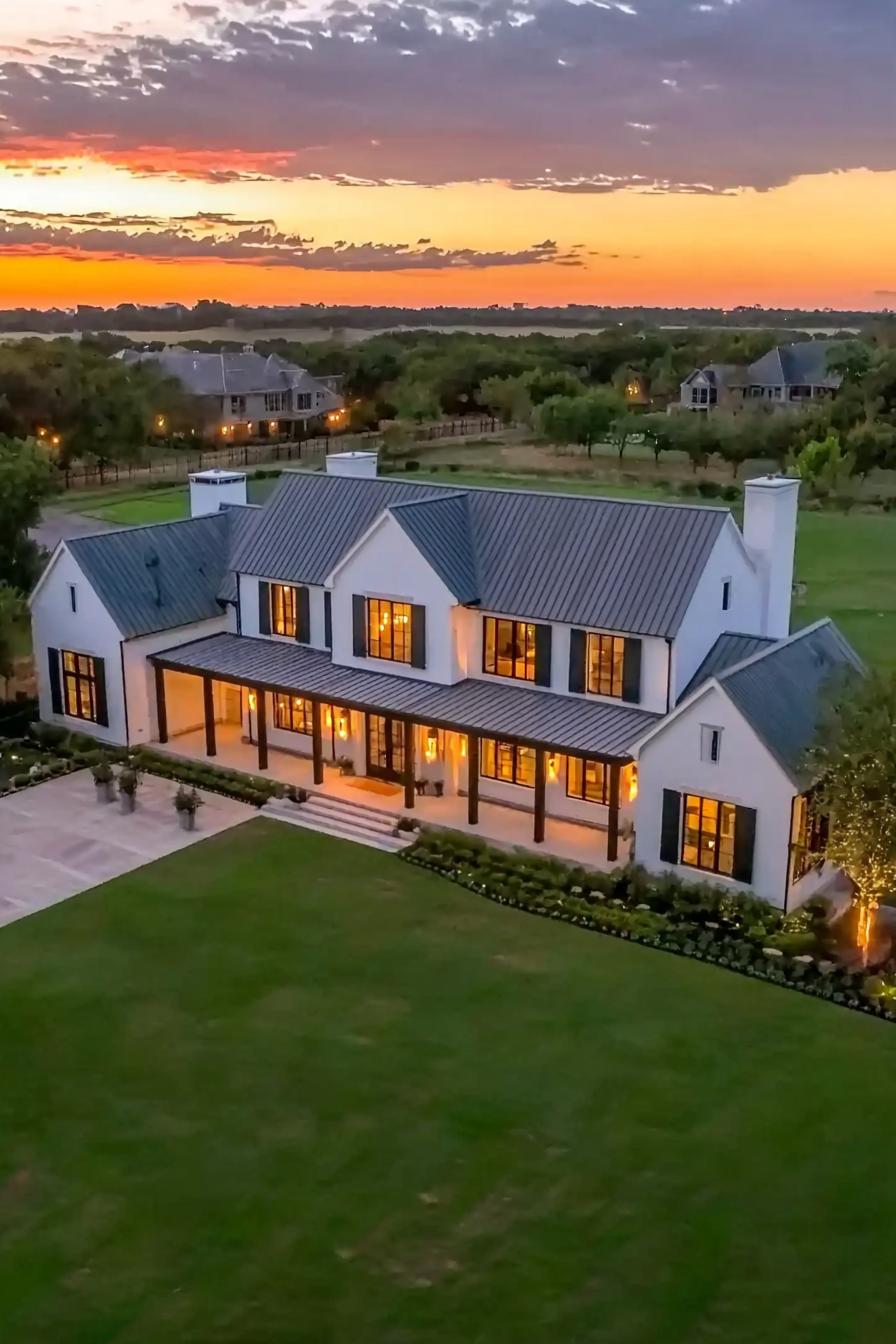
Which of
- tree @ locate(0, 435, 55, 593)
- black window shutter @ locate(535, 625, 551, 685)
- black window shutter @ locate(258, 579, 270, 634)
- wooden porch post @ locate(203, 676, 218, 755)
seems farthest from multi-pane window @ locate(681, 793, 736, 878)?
tree @ locate(0, 435, 55, 593)

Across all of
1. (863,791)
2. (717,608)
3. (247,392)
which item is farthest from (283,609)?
(247,392)

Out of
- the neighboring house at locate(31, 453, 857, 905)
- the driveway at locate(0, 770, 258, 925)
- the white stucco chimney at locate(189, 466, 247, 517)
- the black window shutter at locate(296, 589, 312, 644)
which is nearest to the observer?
the neighboring house at locate(31, 453, 857, 905)

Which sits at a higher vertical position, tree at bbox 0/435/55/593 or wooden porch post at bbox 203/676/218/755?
tree at bbox 0/435/55/593

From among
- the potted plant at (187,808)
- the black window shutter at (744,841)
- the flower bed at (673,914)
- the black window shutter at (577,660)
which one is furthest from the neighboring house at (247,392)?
the black window shutter at (744,841)

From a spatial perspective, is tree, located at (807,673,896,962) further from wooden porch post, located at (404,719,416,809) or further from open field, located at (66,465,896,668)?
open field, located at (66,465,896,668)

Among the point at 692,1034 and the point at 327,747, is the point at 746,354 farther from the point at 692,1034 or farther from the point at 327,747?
the point at 692,1034

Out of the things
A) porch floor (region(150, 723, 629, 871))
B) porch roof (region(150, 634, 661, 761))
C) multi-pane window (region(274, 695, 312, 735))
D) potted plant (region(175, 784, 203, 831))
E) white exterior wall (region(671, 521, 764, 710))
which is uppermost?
white exterior wall (region(671, 521, 764, 710))

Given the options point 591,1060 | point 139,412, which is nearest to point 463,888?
point 591,1060
